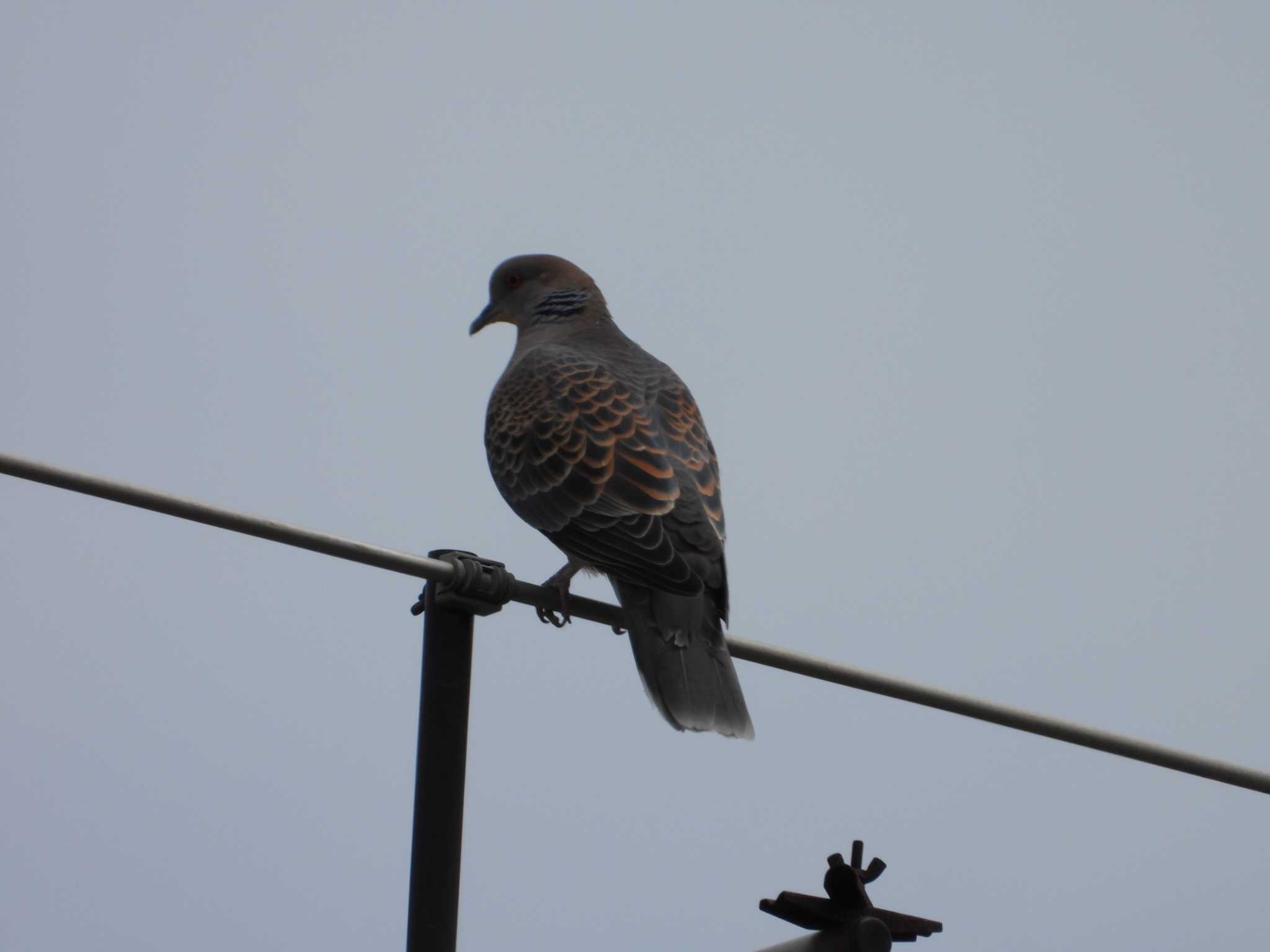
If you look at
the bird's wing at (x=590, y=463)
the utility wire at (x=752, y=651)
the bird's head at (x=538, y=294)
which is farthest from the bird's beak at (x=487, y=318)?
the utility wire at (x=752, y=651)

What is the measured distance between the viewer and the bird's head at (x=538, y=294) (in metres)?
6.26

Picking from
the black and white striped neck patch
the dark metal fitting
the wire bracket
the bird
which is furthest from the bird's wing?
the wire bracket

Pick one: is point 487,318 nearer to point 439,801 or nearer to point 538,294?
point 538,294

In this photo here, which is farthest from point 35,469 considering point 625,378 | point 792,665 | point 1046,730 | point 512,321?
point 512,321

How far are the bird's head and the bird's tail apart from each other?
2.07m

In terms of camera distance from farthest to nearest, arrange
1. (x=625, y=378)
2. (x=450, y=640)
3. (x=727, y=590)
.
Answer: (x=625, y=378), (x=727, y=590), (x=450, y=640)

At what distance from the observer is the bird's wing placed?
4430 millimetres

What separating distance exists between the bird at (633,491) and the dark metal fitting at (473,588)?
782 mm

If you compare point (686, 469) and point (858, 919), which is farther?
point (686, 469)

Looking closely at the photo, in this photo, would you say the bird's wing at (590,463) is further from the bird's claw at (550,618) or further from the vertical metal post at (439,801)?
the vertical metal post at (439,801)

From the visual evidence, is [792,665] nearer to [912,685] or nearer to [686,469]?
[912,685]

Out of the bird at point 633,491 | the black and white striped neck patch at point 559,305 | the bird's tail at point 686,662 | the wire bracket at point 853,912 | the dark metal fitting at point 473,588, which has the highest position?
the black and white striped neck patch at point 559,305

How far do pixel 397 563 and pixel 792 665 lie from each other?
0.80m

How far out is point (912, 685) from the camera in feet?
10.1
